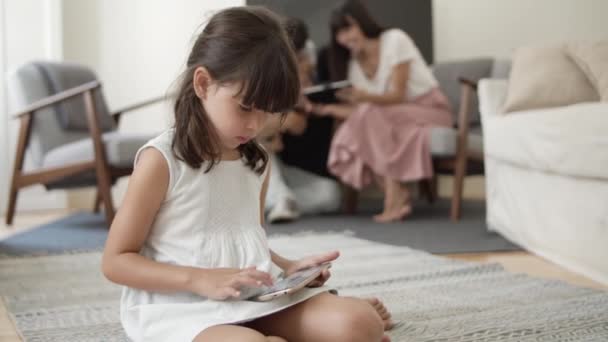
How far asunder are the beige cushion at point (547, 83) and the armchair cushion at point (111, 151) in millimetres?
1487

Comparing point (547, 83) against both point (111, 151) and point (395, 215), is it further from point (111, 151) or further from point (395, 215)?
point (111, 151)

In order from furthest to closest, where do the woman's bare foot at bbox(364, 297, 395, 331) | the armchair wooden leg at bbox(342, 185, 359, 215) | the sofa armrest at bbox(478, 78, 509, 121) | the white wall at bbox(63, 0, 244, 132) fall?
1. the white wall at bbox(63, 0, 244, 132)
2. the armchair wooden leg at bbox(342, 185, 359, 215)
3. the sofa armrest at bbox(478, 78, 509, 121)
4. the woman's bare foot at bbox(364, 297, 395, 331)

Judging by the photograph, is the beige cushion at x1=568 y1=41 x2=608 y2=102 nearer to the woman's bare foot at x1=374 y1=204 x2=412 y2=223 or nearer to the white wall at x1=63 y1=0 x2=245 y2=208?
the woman's bare foot at x1=374 y1=204 x2=412 y2=223

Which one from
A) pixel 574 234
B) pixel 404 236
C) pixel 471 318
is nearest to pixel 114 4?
pixel 404 236

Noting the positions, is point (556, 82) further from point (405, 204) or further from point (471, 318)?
point (471, 318)

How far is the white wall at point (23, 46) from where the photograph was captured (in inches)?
153

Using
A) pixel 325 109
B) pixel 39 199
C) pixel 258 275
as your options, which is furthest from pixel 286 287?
A: pixel 39 199

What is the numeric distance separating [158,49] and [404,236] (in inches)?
85.7

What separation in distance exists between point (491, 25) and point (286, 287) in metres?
3.68

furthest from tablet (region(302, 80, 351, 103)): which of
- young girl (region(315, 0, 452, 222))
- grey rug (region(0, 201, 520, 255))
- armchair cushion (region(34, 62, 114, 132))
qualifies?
armchair cushion (region(34, 62, 114, 132))

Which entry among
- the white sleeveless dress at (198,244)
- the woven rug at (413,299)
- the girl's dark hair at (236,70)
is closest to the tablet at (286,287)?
the white sleeveless dress at (198,244)

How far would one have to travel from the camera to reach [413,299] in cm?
159

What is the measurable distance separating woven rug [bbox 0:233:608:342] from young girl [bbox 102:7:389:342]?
29 cm

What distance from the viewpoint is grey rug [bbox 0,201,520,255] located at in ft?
8.01
